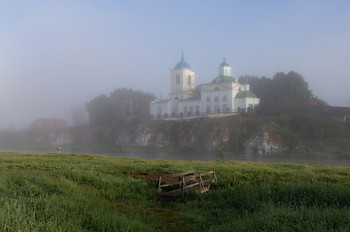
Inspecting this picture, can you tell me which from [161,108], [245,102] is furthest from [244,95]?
[161,108]

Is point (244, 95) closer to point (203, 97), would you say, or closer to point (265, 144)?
point (203, 97)

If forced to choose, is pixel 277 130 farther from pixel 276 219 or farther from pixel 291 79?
pixel 276 219

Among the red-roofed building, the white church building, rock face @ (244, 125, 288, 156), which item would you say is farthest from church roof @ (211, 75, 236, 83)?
the red-roofed building

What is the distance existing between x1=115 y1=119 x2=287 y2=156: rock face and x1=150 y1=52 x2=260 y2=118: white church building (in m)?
5.00

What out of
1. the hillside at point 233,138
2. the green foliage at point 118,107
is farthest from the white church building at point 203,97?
the green foliage at point 118,107

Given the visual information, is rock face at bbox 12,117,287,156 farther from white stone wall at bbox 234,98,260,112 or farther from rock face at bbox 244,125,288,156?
white stone wall at bbox 234,98,260,112

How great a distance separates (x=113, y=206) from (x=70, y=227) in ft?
9.57

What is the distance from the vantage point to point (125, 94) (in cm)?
9138

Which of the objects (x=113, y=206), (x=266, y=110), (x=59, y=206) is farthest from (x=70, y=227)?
(x=266, y=110)

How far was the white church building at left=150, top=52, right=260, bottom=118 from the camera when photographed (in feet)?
215

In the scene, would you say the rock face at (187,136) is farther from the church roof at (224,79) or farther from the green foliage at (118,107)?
the church roof at (224,79)

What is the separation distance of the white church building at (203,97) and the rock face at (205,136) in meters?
5.00

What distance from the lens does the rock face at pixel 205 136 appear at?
5306 cm

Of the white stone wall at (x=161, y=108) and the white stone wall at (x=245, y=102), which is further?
the white stone wall at (x=161, y=108)
